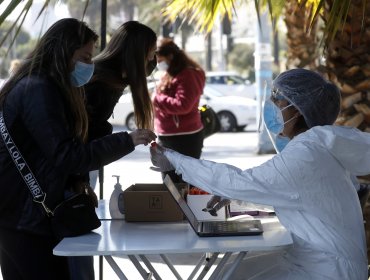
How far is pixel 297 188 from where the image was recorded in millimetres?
3121

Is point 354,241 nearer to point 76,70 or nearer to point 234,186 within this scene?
point 234,186

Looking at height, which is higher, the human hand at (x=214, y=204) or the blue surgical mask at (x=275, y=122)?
the blue surgical mask at (x=275, y=122)

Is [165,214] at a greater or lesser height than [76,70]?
lesser

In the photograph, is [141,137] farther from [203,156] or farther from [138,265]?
[203,156]

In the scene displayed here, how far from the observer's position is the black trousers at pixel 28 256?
3229 millimetres

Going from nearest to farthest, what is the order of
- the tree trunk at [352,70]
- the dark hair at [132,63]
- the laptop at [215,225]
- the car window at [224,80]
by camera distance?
the laptop at [215,225] < the dark hair at [132,63] < the tree trunk at [352,70] < the car window at [224,80]

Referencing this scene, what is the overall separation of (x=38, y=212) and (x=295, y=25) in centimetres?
892

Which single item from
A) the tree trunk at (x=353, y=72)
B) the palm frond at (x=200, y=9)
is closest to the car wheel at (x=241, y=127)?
the palm frond at (x=200, y=9)

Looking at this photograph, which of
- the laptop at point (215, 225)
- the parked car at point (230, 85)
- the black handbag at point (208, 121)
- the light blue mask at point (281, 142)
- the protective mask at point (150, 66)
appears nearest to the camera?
the laptop at point (215, 225)

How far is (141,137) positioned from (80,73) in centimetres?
35

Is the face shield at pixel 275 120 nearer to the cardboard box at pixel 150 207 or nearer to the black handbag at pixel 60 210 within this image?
the cardboard box at pixel 150 207

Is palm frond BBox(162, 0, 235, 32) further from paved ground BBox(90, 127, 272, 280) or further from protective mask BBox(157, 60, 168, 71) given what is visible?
paved ground BBox(90, 127, 272, 280)

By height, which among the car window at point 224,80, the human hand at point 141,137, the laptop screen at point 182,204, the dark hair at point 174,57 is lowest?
the car window at point 224,80

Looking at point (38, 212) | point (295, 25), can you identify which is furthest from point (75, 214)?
point (295, 25)
